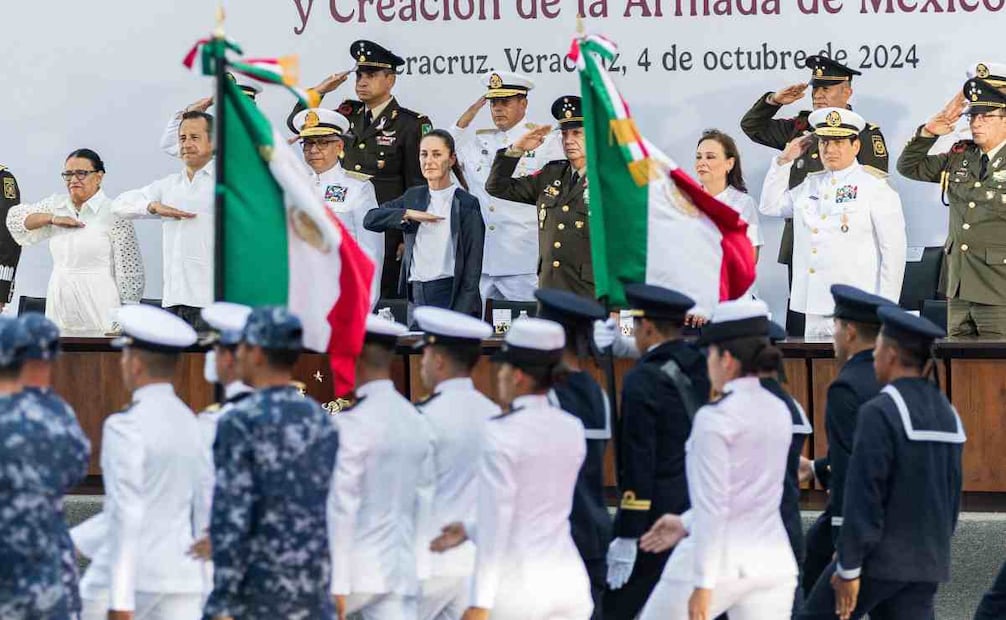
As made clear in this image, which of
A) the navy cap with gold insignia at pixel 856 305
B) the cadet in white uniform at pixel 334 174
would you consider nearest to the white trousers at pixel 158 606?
the navy cap with gold insignia at pixel 856 305

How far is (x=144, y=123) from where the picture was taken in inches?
508

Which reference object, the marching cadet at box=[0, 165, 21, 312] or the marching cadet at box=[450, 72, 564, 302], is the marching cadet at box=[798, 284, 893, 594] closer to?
the marching cadet at box=[450, 72, 564, 302]

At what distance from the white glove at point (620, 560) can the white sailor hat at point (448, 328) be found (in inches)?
33.4

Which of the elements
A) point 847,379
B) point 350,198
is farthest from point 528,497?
point 350,198

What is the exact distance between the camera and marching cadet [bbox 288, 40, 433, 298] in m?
12.0

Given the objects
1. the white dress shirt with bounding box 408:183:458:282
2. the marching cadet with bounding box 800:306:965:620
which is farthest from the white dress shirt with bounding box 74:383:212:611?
the white dress shirt with bounding box 408:183:458:282

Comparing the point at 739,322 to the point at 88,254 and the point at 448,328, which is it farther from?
the point at 88,254

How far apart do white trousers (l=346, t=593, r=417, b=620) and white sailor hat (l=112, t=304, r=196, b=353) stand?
1.01m

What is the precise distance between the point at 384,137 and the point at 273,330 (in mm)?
6431

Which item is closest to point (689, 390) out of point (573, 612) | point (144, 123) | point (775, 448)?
point (775, 448)

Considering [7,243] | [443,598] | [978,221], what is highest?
[978,221]

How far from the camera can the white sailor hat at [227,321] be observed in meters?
6.02

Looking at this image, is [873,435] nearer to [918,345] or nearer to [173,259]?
[918,345]

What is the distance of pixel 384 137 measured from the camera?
11977 millimetres
